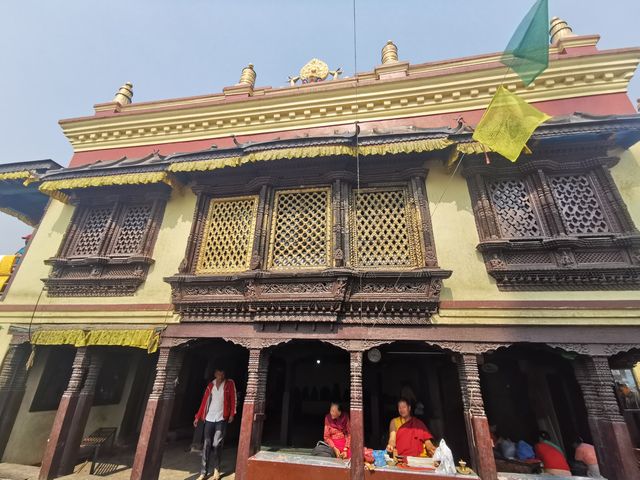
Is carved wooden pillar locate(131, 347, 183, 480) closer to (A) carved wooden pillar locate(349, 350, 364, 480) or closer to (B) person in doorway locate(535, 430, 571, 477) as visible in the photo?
(A) carved wooden pillar locate(349, 350, 364, 480)

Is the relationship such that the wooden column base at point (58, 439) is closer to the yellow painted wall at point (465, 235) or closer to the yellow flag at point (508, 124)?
the yellow painted wall at point (465, 235)

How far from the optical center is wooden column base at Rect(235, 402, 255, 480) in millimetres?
4961

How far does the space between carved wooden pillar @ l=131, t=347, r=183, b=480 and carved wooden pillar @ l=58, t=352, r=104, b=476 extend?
4.61ft

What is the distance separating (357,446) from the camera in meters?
4.85

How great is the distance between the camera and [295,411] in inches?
381

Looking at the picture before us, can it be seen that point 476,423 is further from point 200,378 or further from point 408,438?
point 200,378

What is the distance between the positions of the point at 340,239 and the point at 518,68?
413cm

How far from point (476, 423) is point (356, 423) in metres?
1.90

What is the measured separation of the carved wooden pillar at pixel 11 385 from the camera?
249 inches

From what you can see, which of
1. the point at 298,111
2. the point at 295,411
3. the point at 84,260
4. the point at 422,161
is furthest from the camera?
the point at 295,411

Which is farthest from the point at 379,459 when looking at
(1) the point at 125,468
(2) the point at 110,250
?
(2) the point at 110,250

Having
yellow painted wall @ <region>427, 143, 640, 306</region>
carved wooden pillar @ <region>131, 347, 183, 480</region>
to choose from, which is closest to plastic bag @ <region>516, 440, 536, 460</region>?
yellow painted wall @ <region>427, 143, 640, 306</region>

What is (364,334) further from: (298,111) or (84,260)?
(84,260)

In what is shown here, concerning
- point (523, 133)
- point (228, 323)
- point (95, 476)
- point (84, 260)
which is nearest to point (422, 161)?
point (523, 133)
